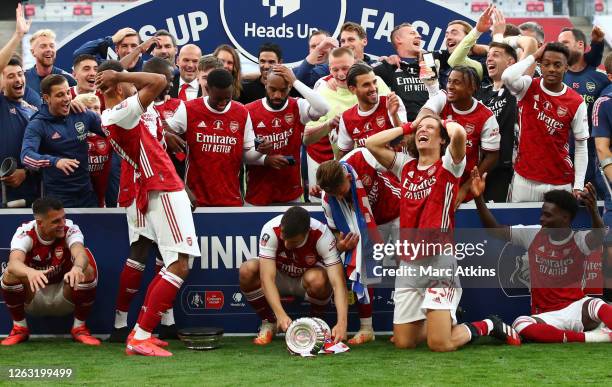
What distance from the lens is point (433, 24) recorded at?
11906 millimetres

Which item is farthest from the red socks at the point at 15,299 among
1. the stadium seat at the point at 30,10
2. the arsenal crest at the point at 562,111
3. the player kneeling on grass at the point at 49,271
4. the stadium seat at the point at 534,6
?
the stadium seat at the point at 534,6

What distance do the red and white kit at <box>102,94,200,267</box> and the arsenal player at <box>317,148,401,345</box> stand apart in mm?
981

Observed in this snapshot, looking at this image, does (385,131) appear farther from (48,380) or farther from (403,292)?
(48,380)

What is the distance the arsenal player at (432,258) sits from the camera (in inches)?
294

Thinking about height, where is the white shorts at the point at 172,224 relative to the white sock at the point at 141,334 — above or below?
above

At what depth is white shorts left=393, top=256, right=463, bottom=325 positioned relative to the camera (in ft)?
24.7

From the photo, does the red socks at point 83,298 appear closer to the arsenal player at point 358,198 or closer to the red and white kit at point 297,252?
the red and white kit at point 297,252

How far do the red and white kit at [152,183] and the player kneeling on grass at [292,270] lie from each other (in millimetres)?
482

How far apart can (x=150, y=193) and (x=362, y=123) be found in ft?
5.86

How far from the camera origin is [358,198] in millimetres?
7895

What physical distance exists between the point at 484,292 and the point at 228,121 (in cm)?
229

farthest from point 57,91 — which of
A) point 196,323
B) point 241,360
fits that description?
point 241,360

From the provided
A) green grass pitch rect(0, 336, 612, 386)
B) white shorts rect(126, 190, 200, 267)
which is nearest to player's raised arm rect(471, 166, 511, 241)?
green grass pitch rect(0, 336, 612, 386)

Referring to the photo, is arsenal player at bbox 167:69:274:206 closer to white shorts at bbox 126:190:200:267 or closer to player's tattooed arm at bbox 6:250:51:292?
white shorts at bbox 126:190:200:267
